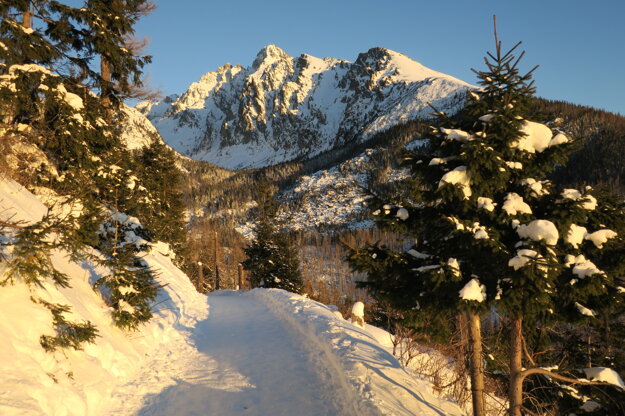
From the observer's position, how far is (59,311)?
19.8ft

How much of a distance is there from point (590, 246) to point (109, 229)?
12.1 m

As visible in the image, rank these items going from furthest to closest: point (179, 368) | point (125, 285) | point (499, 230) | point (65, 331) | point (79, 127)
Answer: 1. point (79, 127)
2. point (125, 285)
3. point (179, 368)
4. point (65, 331)
5. point (499, 230)

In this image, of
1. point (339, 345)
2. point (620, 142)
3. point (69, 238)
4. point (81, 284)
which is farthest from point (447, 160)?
point (620, 142)

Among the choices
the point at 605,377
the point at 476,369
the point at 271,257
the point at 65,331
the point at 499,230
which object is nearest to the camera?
the point at 499,230

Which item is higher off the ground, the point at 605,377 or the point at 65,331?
the point at 65,331

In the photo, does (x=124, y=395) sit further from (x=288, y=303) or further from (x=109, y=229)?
(x=288, y=303)

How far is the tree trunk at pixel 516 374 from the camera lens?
5.57 m

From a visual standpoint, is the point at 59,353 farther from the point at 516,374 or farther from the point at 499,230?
the point at 516,374

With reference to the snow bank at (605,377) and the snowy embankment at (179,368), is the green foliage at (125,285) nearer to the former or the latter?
the snowy embankment at (179,368)

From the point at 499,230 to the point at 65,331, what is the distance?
7.80m

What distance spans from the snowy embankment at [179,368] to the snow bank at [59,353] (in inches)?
0.7

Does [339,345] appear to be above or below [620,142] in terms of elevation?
below

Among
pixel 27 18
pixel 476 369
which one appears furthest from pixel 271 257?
pixel 476 369

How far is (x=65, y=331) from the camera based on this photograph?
6.02m
